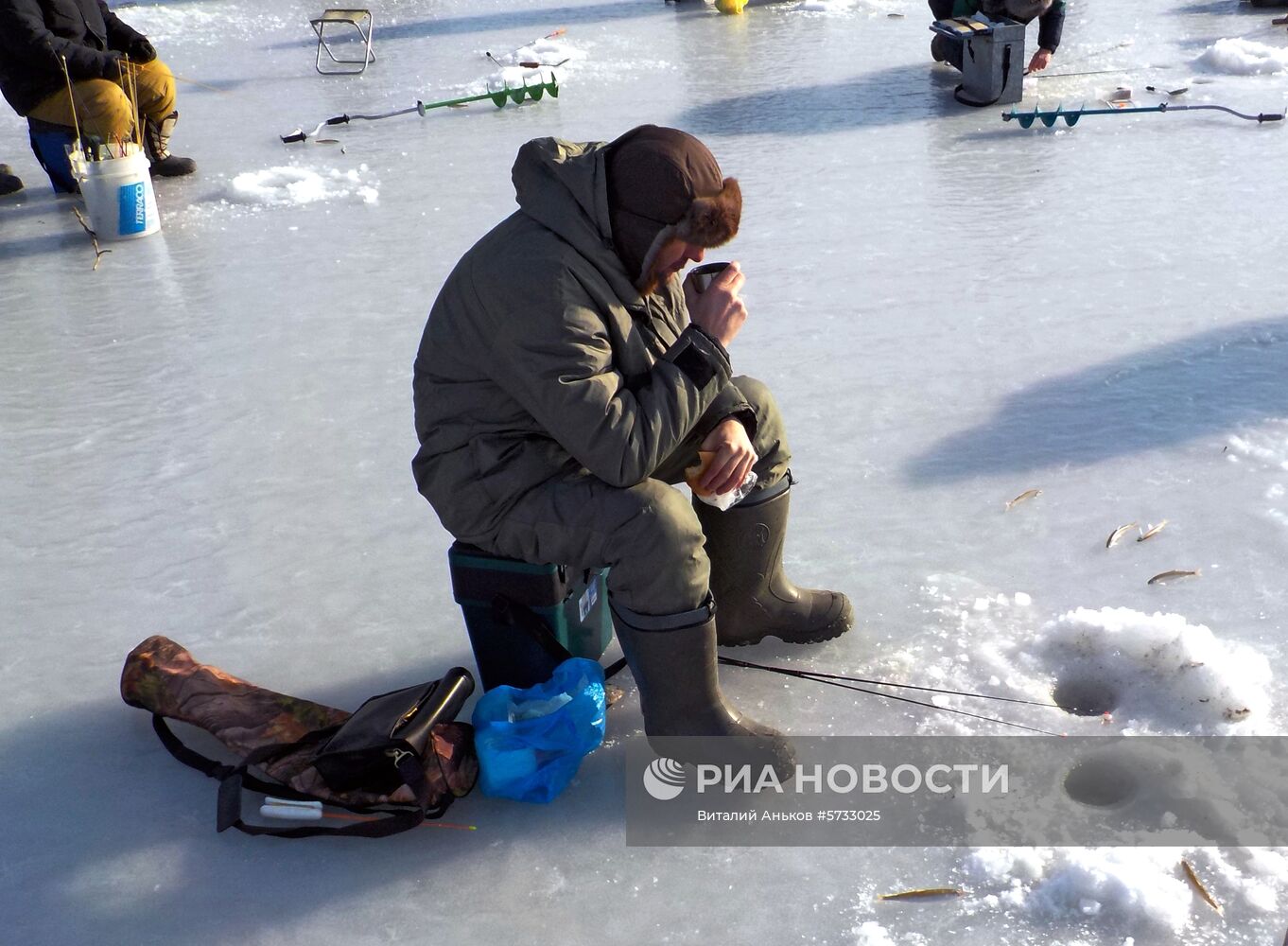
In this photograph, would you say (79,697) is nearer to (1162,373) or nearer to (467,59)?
(1162,373)

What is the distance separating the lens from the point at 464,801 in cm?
247

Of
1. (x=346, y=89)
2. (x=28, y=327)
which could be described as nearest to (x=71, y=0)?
(x=28, y=327)

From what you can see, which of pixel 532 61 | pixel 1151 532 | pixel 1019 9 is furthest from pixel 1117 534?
pixel 532 61

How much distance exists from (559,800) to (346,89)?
7633mm

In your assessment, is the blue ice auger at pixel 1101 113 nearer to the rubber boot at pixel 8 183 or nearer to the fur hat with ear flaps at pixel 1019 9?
the fur hat with ear flaps at pixel 1019 9

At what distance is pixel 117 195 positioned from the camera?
19.6ft

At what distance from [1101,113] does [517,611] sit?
538cm

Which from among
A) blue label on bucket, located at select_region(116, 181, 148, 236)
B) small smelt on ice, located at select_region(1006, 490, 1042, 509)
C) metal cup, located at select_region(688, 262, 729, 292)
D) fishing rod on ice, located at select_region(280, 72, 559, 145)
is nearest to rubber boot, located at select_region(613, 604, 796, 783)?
metal cup, located at select_region(688, 262, 729, 292)

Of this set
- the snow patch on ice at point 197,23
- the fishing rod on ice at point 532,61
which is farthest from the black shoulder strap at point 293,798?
the snow patch on ice at point 197,23

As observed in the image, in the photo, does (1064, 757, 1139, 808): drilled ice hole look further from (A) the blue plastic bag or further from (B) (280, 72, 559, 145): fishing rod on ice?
(B) (280, 72, 559, 145): fishing rod on ice

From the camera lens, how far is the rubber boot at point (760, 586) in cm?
267

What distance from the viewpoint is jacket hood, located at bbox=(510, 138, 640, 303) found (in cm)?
225

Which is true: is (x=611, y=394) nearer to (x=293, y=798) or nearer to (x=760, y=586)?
(x=760, y=586)

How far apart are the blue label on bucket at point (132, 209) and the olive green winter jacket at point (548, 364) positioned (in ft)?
13.7
